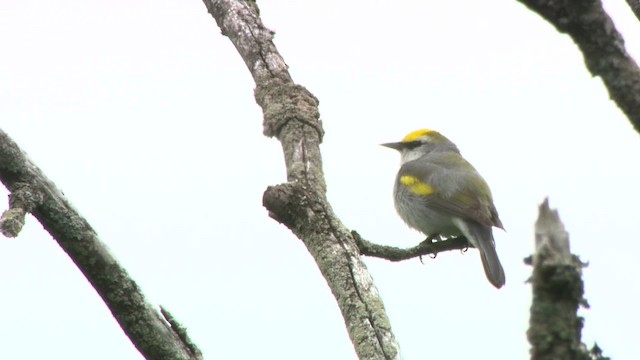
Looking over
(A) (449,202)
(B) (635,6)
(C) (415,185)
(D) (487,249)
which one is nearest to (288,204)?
(B) (635,6)

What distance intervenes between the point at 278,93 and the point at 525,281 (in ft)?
13.3

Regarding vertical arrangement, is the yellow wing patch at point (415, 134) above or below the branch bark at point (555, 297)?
above

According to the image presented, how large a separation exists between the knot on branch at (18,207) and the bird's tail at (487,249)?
448 cm

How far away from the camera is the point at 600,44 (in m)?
1.93

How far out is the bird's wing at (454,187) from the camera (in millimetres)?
7785

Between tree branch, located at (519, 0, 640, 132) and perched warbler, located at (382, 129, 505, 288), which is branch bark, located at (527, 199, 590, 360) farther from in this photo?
perched warbler, located at (382, 129, 505, 288)

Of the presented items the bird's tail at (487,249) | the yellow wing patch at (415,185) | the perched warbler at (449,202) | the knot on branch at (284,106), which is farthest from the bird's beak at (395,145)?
the knot on branch at (284,106)

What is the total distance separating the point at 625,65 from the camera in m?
1.96

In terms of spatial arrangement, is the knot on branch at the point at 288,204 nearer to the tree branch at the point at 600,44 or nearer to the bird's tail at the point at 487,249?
the tree branch at the point at 600,44

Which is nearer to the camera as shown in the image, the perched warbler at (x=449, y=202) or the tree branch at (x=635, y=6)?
the tree branch at (x=635, y=6)

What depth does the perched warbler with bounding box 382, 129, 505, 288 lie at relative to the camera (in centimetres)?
755

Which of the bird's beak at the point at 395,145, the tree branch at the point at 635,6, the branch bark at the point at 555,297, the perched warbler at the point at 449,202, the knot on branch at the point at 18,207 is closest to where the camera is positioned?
the branch bark at the point at 555,297

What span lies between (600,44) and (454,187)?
645 cm

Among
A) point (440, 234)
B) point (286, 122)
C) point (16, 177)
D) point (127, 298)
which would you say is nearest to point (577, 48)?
point (127, 298)
